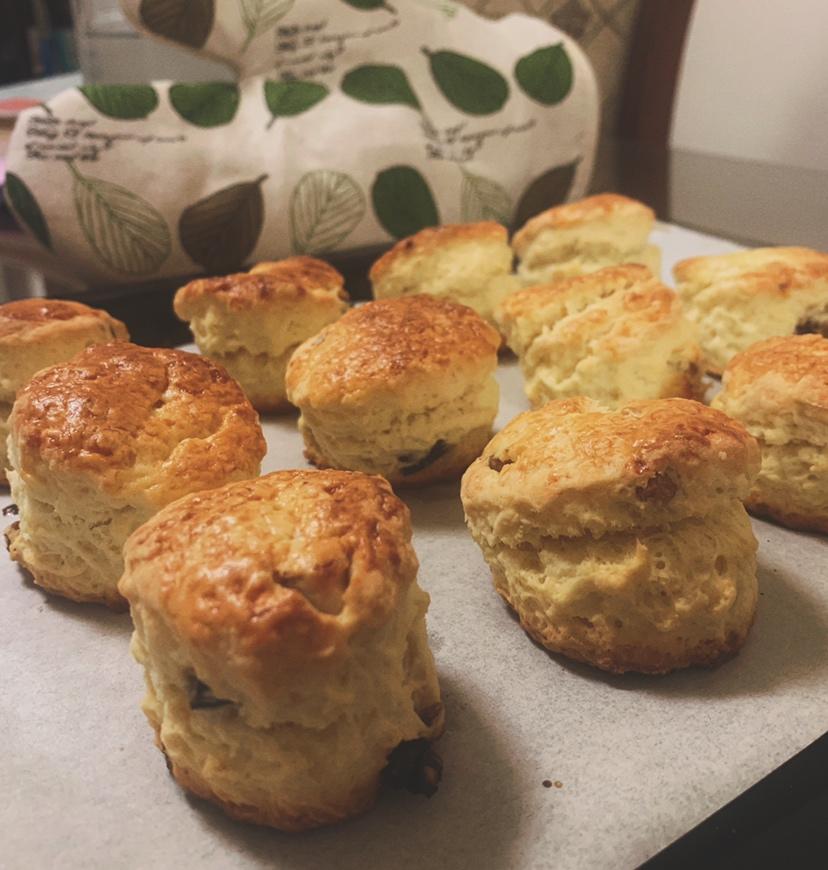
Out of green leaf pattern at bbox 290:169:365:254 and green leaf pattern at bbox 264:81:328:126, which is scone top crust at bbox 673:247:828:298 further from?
green leaf pattern at bbox 264:81:328:126

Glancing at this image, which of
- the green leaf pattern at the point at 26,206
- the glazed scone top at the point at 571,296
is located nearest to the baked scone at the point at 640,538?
the glazed scone top at the point at 571,296

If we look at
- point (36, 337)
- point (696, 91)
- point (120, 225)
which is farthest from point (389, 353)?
point (696, 91)

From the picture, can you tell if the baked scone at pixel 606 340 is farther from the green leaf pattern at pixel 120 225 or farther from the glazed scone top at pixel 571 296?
the green leaf pattern at pixel 120 225

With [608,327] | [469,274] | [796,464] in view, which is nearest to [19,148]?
[469,274]

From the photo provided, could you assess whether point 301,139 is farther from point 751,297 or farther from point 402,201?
point 751,297

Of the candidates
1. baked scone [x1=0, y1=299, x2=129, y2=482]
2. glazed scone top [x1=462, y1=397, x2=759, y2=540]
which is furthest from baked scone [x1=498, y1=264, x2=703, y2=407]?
baked scone [x1=0, y1=299, x2=129, y2=482]
